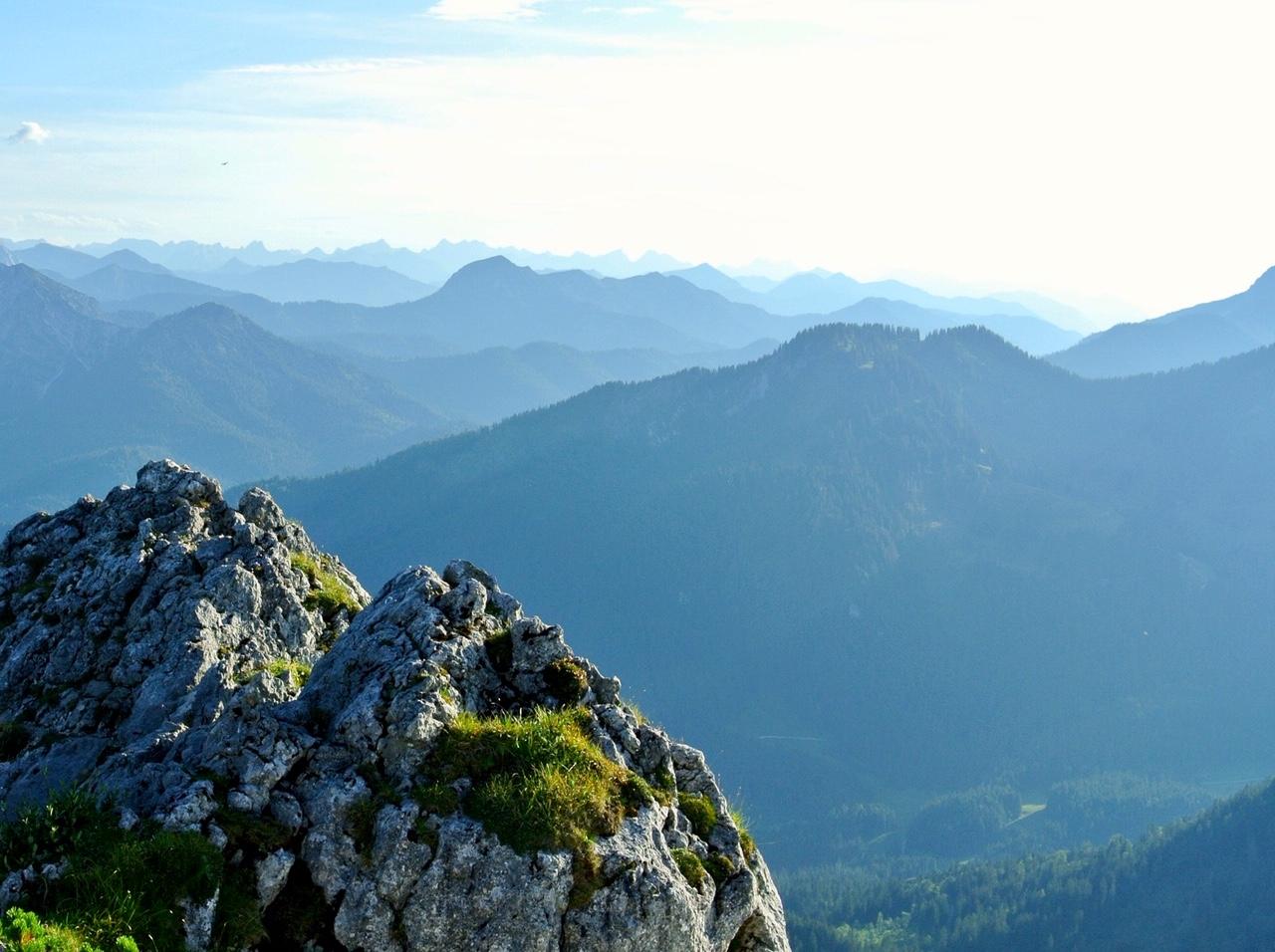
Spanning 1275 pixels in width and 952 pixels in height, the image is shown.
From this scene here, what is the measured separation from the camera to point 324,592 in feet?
115

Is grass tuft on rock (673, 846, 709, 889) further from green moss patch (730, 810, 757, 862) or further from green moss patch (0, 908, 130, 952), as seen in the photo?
green moss patch (0, 908, 130, 952)

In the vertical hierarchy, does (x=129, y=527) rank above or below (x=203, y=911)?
above

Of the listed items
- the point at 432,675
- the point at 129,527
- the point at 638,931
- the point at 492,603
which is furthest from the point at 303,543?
the point at 638,931

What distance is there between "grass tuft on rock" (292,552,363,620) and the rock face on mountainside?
3.92 m

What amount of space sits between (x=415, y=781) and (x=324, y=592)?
52.9 ft

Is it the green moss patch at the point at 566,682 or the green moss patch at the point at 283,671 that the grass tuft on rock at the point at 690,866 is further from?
the green moss patch at the point at 283,671

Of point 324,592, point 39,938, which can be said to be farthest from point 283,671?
point 39,938

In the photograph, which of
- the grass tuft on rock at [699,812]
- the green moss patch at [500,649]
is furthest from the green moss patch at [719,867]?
the green moss patch at [500,649]

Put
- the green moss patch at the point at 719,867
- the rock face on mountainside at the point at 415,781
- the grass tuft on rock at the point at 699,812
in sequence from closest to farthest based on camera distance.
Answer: the rock face on mountainside at the point at 415,781 < the green moss patch at the point at 719,867 < the grass tuft on rock at the point at 699,812

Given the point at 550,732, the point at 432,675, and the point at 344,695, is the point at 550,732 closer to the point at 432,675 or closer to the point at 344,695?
the point at 432,675

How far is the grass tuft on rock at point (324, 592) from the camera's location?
113 ft

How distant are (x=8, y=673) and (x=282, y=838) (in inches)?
660

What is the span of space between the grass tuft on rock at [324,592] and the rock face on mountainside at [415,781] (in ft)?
12.9

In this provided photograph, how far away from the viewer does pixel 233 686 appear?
88.2 ft
